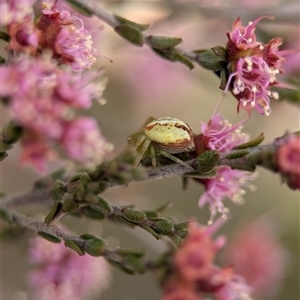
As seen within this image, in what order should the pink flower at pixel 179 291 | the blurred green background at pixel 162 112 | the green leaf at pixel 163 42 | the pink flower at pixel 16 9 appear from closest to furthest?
1. the pink flower at pixel 179 291
2. the pink flower at pixel 16 9
3. the green leaf at pixel 163 42
4. the blurred green background at pixel 162 112

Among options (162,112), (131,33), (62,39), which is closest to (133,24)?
(131,33)

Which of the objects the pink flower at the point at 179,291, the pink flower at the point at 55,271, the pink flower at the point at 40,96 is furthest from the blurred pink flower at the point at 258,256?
the pink flower at the point at 40,96

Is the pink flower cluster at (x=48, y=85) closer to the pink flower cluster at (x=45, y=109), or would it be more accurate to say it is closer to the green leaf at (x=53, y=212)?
the pink flower cluster at (x=45, y=109)

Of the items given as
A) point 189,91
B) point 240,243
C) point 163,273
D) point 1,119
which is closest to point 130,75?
point 189,91

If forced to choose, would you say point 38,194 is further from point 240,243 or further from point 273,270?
point 273,270

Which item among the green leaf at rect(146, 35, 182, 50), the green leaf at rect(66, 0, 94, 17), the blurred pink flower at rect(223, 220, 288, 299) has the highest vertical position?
the green leaf at rect(66, 0, 94, 17)

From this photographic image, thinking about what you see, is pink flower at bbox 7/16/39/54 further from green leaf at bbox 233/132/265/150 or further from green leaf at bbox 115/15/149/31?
green leaf at bbox 233/132/265/150

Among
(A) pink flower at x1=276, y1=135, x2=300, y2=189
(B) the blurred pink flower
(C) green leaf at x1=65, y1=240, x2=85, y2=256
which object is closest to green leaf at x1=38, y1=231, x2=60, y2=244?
(C) green leaf at x1=65, y1=240, x2=85, y2=256
